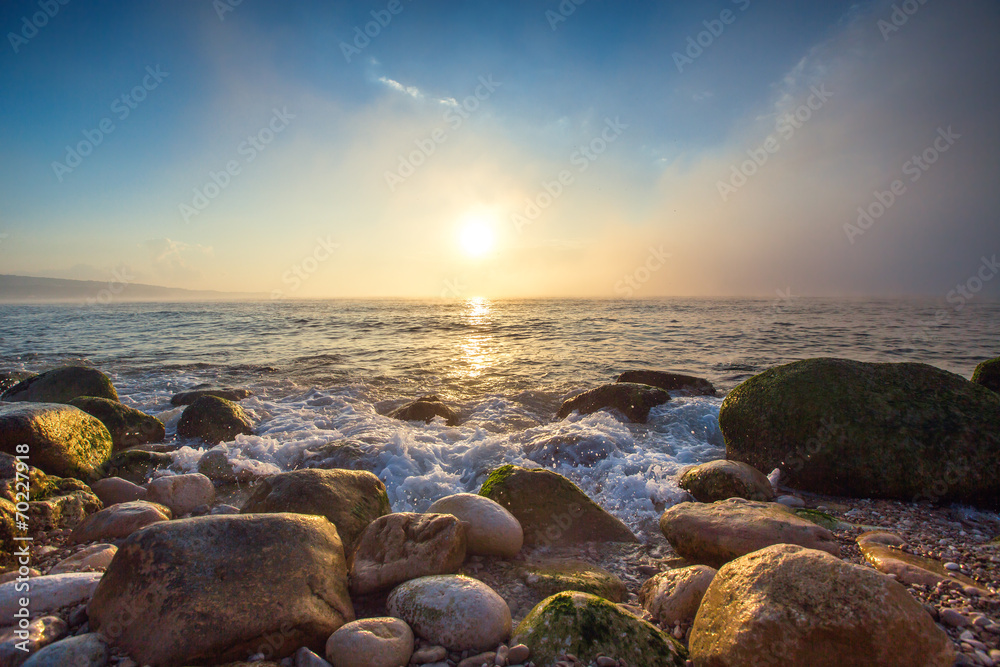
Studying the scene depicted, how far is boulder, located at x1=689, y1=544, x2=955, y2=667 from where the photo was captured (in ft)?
6.88

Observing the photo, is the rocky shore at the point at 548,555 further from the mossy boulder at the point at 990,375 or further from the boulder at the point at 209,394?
the boulder at the point at 209,394

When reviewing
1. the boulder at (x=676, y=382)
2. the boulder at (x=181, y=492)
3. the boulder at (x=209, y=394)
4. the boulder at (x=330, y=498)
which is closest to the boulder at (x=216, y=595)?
the boulder at (x=330, y=498)

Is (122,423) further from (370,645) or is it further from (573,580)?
(573,580)

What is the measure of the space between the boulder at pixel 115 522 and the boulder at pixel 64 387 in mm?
6258

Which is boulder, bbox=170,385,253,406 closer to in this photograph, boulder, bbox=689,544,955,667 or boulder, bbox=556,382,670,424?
boulder, bbox=556,382,670,424

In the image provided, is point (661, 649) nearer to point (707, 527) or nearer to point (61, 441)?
point (707, 527)

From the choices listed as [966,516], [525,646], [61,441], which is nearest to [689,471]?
[966,516]

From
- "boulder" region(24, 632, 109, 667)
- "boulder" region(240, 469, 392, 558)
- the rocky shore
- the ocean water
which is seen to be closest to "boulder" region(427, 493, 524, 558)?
the rocky shore

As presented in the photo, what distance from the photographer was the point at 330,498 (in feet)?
13.1

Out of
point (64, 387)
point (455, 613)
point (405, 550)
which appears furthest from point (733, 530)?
point (64, 387)

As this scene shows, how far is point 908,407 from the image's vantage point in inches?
205

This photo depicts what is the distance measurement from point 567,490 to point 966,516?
12.9 ft

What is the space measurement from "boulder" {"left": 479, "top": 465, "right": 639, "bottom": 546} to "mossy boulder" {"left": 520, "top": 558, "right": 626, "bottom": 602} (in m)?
0.48

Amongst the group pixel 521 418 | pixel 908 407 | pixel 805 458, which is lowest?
pixel 521 418
